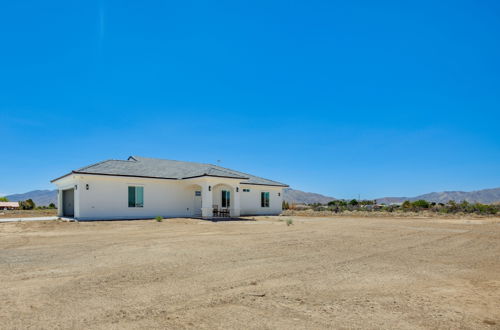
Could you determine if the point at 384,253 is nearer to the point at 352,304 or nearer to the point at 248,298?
the point at 352,304

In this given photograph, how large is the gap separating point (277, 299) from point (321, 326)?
3.59 ft

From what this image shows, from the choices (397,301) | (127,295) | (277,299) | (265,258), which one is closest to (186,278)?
(127,295)

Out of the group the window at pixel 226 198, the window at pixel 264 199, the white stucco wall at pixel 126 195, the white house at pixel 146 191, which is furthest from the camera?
the window at pixel 264 199

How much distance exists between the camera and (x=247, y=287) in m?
5.65

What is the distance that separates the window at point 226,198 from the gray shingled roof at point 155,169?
176cm

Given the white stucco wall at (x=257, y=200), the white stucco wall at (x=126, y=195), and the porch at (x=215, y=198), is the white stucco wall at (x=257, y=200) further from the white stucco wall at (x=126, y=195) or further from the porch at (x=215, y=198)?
the white stucco wall at (x=126, y=195)

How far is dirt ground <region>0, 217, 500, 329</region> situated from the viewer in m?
4.20

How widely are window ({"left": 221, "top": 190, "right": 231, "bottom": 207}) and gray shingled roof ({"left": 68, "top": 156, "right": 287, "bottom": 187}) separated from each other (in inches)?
69.1

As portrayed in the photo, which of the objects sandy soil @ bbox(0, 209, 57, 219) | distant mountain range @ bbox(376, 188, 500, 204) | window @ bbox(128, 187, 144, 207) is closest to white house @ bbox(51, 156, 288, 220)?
window @ bbox(128, 187, 144, 207)

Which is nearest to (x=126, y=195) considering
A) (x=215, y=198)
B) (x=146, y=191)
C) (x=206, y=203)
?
(x=146, y=191)

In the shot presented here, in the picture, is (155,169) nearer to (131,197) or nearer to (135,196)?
(135,196)

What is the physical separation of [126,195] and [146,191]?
4.52ft

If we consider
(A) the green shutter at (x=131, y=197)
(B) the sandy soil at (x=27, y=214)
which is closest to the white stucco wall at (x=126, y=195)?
(A) the green shutter at (x=131, y=197)

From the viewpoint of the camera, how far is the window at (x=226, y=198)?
2734cm
